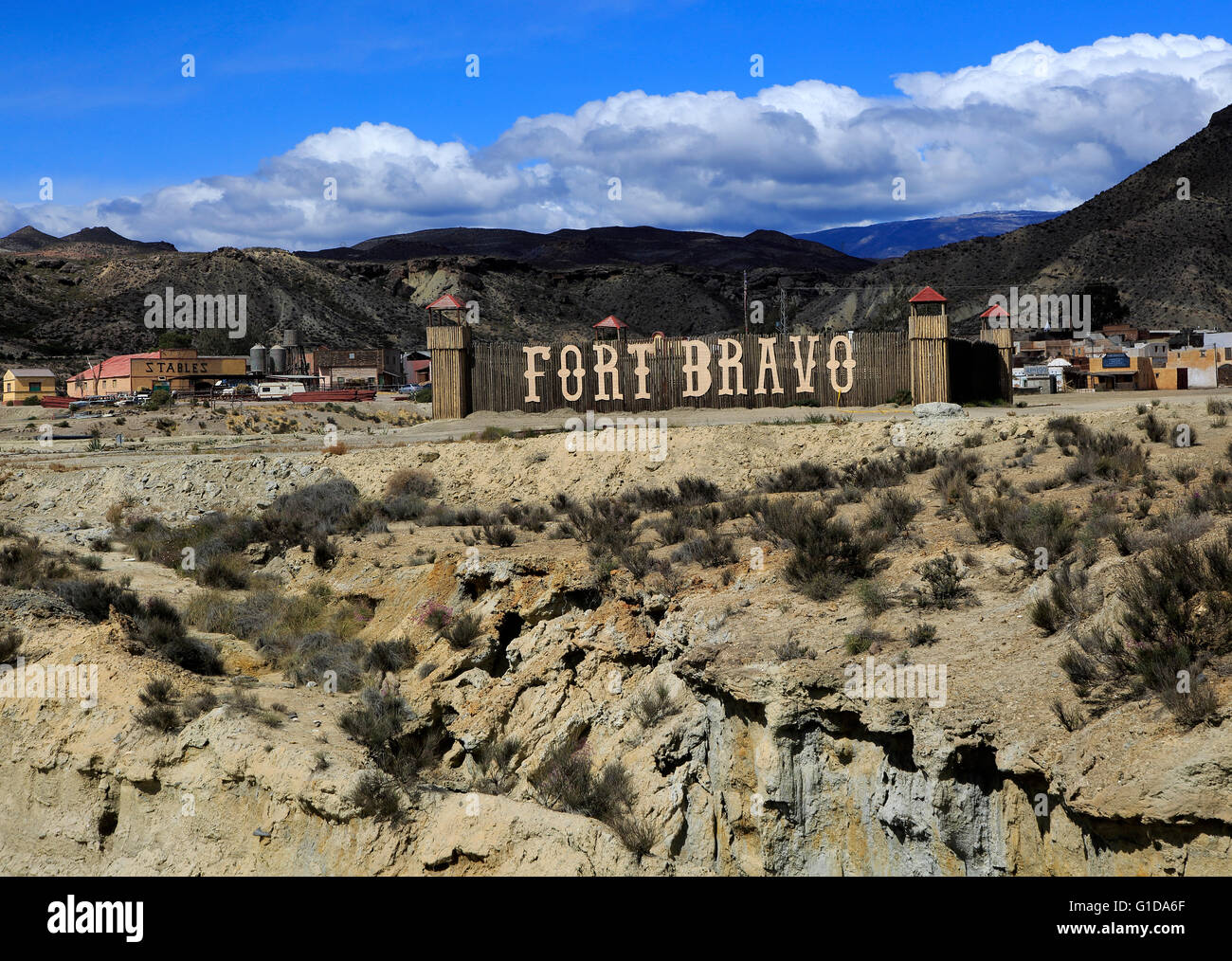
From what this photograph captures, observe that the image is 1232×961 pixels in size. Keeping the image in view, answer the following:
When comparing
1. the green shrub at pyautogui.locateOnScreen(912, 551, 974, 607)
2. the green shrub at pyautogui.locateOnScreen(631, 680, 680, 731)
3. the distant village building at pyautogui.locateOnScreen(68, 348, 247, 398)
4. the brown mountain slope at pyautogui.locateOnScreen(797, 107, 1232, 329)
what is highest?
the brown mountain slope at pyautogui.locateOnScreen(797, 107, 1232, 329)

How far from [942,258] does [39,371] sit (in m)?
85.1

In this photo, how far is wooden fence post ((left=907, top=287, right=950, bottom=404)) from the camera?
28922 millimetres

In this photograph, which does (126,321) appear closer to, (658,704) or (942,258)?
(942,258)

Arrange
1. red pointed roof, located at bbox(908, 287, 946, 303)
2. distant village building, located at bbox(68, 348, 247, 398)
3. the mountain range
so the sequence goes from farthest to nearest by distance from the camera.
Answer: the mountain range
distant village building, located at bbox(68, 348, 247, 398)
red pointed roof, located at bbox(908, 287, 946, 303)

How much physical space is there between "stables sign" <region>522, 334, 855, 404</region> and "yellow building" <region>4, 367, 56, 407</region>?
1842 inches

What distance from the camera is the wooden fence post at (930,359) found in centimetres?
2892

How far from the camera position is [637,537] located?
16.2 m

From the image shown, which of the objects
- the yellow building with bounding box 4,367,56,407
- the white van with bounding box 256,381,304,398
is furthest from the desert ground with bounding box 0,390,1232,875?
the yellow building with bounding box 4,367,56,407

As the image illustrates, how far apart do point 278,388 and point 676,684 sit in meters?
62.1

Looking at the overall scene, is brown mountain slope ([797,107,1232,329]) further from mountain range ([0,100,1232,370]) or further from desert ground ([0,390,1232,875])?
desert ground ([0,390,1232,875])

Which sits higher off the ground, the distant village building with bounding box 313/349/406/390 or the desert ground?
the distant village building with bounding box 313/349/406/390

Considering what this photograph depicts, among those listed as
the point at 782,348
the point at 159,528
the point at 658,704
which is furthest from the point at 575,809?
the point at 782,348

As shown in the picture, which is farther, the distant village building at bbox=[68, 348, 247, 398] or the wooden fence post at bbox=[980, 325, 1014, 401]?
the distant village building at bbox=[68, 348, 247, 398]
